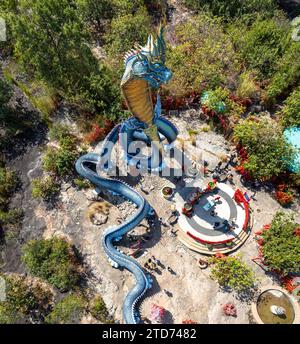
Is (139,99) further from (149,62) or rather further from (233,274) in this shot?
(233,274)

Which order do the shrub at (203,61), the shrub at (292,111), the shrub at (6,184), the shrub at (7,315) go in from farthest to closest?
the shrub at (203,61) < the shrub at (292,111) < the shrub at (6,184) < the shrub at (7,315)

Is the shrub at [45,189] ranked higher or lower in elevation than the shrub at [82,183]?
lower

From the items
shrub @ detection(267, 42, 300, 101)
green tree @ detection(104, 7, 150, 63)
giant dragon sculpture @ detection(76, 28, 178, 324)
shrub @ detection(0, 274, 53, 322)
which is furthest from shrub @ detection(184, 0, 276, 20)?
shrub @ detection(0, 274, 53, 322)

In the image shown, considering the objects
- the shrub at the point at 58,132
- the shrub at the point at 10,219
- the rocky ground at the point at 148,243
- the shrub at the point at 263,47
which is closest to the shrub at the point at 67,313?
the rocky ground at the point at 148,243

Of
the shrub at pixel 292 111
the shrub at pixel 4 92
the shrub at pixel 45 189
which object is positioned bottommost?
the shrub at pixel 45 189

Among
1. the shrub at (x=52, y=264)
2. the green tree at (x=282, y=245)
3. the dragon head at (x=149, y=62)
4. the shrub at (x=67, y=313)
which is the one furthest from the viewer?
the shrub at (x=52, y=264)

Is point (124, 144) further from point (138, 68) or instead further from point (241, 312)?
point (241, 312)

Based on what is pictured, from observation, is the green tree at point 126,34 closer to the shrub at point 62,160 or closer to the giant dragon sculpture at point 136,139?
the giant dragon sculpture at point 136,139
